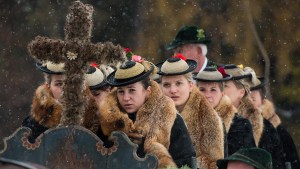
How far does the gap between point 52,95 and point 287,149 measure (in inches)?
186

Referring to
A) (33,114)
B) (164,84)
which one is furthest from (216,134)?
(33,114)

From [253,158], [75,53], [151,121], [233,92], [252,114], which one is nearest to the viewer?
[253,158]

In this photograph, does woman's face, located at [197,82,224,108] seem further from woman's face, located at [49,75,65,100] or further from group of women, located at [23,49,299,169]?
woman's face, located at [49,75,65,100]

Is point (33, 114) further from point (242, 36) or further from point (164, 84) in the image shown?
point (242, 36)

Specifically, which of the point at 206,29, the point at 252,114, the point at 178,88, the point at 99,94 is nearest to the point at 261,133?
the point at 252,114

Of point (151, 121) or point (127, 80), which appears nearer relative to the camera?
point (151, 121)

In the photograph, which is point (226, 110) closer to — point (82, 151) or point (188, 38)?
point (188, 38)

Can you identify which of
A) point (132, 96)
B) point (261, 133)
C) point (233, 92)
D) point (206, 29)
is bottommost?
point (206, 29)

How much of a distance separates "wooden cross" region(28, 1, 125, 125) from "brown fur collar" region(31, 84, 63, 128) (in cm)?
71

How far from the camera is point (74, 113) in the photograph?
1254 cm

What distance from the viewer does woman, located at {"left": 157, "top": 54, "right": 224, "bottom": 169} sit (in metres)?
14.5

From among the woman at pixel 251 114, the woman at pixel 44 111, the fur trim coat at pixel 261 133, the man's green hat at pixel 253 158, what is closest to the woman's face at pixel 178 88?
the woman at pixel 44 111

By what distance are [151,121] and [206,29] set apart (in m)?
14.3

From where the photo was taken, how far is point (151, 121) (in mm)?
13227
